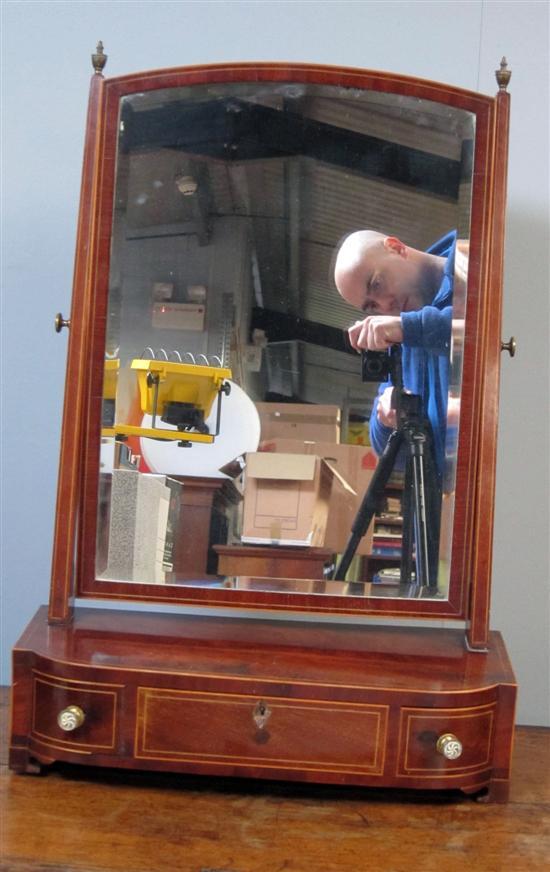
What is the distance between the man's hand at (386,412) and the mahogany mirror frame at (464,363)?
0.39 feet

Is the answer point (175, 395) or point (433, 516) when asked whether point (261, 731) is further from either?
point (175, 395)

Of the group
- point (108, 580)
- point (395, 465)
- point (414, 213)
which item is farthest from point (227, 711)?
point (414, 213)

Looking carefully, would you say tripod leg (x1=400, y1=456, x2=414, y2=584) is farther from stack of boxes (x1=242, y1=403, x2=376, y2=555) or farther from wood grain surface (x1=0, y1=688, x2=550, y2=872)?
wood grain surface (x1=0, y1=688, x2=550, y2=872)

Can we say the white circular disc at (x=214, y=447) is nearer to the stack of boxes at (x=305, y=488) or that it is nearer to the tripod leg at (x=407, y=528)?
the stack of boxes at (x=305, y=488)

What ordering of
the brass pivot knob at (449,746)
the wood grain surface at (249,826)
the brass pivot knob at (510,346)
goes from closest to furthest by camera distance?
the wood grain surface at (249,826)
the brass pivot knob at (449,746)
the brass pivot knob at (510,346)

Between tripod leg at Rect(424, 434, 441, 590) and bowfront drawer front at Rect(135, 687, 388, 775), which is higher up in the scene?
tripod leg at Rect(424, 434, 441, 590)

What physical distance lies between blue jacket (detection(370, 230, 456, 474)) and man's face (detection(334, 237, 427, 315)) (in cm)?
3

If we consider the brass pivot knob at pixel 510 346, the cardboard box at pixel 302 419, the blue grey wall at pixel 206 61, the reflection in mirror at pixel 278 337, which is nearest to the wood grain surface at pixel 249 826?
the reflection in mirror at pixel 278 337

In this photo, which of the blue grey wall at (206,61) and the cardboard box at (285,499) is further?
the blue grey wall at (206,61)

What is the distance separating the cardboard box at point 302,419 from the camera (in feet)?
5.77

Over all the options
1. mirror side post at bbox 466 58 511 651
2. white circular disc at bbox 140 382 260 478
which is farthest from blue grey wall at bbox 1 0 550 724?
white circular disc at bbox 140 382 260 478

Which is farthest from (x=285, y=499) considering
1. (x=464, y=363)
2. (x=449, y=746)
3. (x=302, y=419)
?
(x=449, y=746)

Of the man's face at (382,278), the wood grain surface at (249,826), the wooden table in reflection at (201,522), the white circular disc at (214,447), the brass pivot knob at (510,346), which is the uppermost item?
the man's face at (382,278)

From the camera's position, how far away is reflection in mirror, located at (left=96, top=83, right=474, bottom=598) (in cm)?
175
